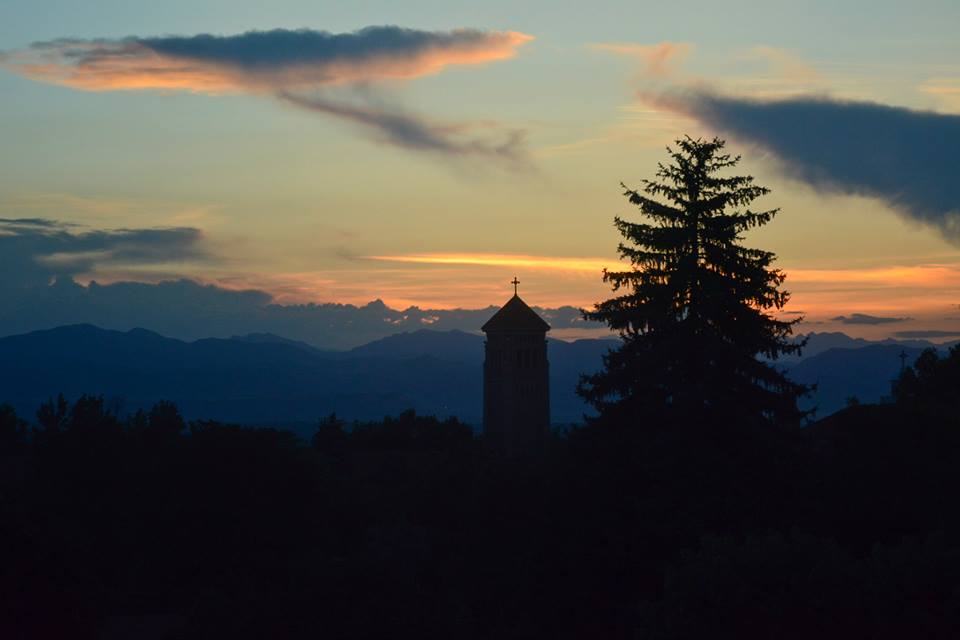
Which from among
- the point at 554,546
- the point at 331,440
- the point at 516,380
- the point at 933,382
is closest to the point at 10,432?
the point at 331,440

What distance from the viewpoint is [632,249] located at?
47.9m

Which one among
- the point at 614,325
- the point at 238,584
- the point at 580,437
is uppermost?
the point at 614,325

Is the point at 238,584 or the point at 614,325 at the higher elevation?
the point at 614,325

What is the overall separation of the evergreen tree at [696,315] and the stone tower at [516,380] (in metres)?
89.5

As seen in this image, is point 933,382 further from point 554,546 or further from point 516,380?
point 516,380

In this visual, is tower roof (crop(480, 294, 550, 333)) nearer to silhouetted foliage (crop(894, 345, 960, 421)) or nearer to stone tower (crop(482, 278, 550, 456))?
stone tower (crop(482, 278, 550, 456))

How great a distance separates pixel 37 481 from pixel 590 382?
34437 millimetres

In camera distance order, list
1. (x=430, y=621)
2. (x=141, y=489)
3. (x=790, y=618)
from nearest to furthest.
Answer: (x=790, y=618) → (x=430, y=621) → (x=141, y=489)

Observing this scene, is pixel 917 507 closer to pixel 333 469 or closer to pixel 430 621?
pixel 430 621

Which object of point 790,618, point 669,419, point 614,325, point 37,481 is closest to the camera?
point 790,618

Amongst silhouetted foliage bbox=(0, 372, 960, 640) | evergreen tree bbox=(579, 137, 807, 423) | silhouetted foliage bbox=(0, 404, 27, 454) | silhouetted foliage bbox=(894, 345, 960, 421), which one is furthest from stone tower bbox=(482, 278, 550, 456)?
evergreen tree bbox=(579, 137, 807, 423)

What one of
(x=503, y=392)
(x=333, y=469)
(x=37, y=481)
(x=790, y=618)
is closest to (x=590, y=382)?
(x=790, y=618)

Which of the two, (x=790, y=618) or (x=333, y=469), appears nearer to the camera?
(x=790, y=618)

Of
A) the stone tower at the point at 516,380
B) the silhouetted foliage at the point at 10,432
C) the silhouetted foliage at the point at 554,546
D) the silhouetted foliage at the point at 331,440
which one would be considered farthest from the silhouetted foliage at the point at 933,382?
the silhouetted foliage at the point at 10,432
